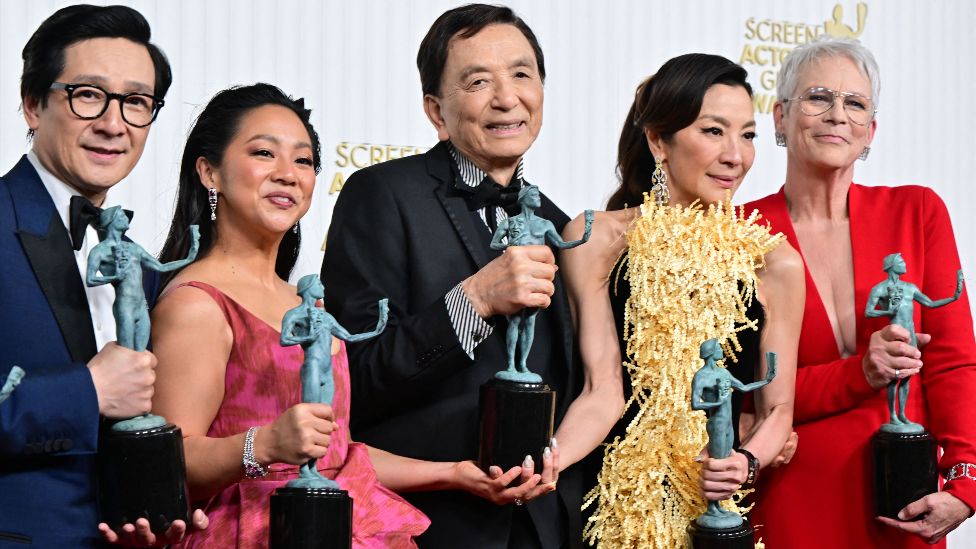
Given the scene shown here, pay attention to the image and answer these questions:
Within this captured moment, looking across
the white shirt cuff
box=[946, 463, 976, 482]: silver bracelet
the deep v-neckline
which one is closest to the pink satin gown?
the white shirt cuff

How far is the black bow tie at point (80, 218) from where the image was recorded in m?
1.90

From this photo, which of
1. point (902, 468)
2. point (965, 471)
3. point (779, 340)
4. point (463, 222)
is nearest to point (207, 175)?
point (463, 222)

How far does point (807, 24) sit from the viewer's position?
4379mm

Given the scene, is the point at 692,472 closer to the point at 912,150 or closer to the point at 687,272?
the point at 687,272

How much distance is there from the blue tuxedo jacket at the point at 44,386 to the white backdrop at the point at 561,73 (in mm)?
843

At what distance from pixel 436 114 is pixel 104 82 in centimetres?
68

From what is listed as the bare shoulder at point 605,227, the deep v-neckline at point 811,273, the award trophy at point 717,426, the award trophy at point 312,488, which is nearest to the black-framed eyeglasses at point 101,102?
the award trophy at point 312,488

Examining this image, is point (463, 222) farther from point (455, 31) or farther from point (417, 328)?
point (455, 31)

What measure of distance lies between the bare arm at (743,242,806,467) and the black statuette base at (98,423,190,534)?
1.20 m

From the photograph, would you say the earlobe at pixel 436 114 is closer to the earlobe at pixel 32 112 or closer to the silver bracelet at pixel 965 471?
the earlobe at pixel 32 112

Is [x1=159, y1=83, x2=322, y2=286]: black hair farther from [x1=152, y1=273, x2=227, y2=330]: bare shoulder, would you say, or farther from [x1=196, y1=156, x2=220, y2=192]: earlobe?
[x1=152, y1=273, x2=227, y2=330]: bare shoulder

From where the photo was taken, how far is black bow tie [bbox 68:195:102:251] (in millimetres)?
1900

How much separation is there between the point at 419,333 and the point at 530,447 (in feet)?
0.90

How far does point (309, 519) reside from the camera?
5.93 ft
